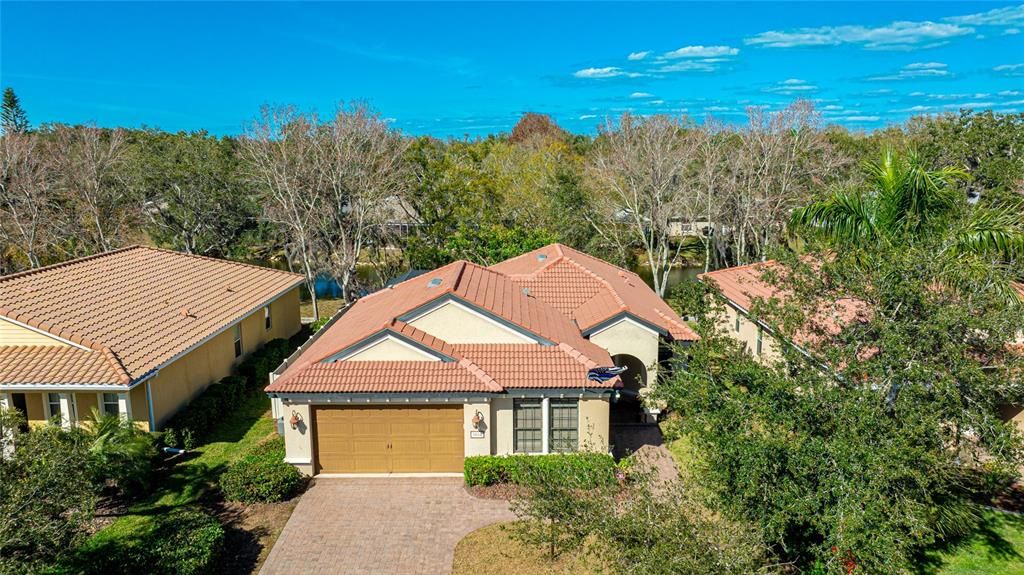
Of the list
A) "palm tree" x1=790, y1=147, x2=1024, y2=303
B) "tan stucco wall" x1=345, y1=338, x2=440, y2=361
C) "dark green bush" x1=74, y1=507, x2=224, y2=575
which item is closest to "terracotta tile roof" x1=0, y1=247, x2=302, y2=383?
"dark green bush" x1=74, y1=507, x2=224, y2=575

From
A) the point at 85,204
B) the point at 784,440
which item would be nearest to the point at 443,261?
the point at 85,204

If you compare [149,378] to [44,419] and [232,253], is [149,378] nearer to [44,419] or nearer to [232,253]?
[44,419]

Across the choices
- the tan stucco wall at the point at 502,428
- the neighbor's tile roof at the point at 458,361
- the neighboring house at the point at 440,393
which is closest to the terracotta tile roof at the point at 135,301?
the neighbor's tile roof at the point at 458,361

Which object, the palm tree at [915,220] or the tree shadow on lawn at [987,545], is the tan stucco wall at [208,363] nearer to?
the palm tree at [915,220]

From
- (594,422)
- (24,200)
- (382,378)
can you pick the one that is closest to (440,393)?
(382,378)

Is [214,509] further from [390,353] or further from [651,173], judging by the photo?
[651,173]
